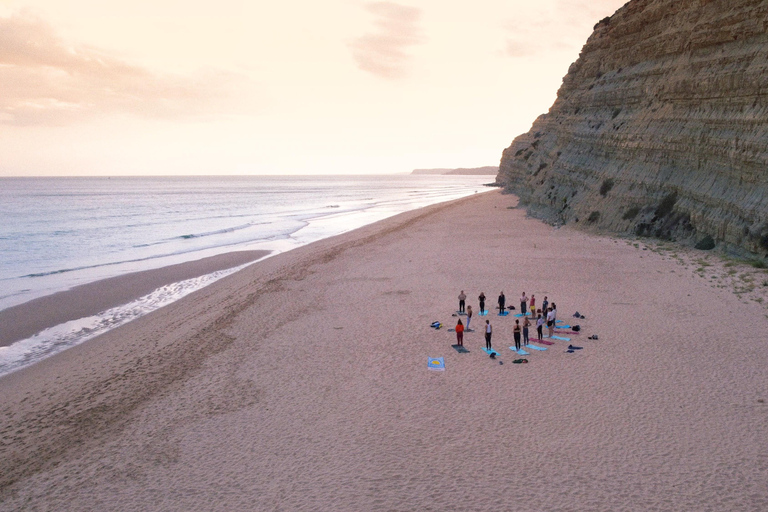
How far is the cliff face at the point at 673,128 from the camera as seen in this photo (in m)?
23.8

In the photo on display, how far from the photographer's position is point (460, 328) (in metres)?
15.3

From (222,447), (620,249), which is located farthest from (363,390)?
(620,249)

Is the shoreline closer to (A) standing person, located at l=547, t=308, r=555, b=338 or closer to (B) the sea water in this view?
(B) the sea water

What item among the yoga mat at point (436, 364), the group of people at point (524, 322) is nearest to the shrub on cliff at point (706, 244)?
the group of people at point (524, 322)

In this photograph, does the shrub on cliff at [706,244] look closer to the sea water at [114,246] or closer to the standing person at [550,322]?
the standing person at [550,322]

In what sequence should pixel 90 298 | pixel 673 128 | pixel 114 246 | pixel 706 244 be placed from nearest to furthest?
1. pixel 90 298
2. pixel 706 244
3. pixel 673 128
4. pixel 114 246

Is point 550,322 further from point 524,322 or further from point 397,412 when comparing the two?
point 397,412

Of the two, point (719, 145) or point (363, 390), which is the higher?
point (719, 145)

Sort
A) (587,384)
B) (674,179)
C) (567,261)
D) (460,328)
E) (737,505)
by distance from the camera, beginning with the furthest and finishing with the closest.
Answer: (674,179), (567,261), (460,328), (587,384), (737,505)

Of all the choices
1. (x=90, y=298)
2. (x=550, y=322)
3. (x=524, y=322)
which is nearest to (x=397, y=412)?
(x=524, y=322)

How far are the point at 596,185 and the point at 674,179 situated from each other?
8.37 m

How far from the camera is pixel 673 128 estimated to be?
29922 millimetres

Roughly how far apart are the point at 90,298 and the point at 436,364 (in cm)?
1997

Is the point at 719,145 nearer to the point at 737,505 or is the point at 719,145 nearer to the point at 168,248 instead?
the point at 737,505
